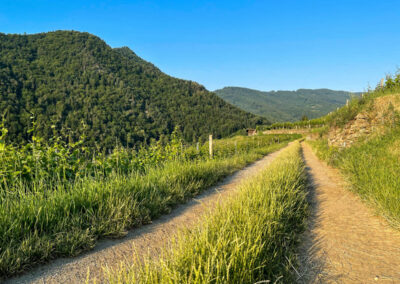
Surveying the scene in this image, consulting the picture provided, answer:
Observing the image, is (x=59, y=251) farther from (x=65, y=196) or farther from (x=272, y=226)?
(x=272, y=226)

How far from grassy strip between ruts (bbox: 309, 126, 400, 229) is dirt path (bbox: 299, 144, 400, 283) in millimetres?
248

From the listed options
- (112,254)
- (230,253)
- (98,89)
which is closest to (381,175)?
(230,253)

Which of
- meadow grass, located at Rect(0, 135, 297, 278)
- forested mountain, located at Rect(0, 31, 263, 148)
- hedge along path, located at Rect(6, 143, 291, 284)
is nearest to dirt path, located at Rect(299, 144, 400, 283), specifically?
hedge along path, located at Rect(6, 143, 291, 284)

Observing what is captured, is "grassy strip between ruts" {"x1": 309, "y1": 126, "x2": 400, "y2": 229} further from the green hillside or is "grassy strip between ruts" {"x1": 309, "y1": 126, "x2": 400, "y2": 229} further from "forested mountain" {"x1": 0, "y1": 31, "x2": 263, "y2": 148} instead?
"forested mountain" {"x1": 0, "y1": 31, "x2": 263, "y2": 148}

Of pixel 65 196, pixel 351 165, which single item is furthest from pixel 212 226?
pixel 351 165

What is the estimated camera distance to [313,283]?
7.45 ft

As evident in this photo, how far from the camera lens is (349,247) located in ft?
10.0

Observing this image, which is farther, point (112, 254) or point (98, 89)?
point (98, 89)

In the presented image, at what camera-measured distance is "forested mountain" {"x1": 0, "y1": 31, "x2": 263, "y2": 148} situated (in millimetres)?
53225

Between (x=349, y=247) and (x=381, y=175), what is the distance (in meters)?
2.22

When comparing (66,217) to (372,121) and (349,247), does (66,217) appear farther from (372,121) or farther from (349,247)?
(372,121)

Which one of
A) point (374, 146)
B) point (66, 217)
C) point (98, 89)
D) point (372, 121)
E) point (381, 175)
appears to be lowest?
point (66, 217)

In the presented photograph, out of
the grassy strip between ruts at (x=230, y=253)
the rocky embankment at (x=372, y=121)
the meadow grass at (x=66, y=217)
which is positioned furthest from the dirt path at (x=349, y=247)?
the rocky embankment at (x=372, y=121)

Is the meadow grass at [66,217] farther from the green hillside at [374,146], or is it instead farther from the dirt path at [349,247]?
the green hillside at [374,146]
